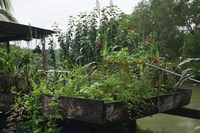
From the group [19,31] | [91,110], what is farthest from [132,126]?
[19,31]

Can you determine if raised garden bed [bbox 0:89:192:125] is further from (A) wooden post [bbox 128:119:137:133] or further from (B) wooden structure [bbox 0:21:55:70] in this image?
(B) wooden structure [bbox 0:21:55:70]

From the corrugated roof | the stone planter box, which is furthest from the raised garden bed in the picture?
the corrugated roof

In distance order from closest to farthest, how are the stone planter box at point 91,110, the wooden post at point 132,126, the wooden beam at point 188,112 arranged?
the stone planter box at point 91,110
the wooden beam at point 188,112
the wooden post at point 132,126

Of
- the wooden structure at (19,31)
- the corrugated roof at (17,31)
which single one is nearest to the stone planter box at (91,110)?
the wooden structure at (19,31)

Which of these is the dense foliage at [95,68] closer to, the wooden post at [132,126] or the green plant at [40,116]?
the green plant at [40,116]

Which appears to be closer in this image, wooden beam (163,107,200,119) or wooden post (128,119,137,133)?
wooden beam (163,107,200,119)

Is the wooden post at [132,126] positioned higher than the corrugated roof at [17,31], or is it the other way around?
the corrugated roof at [17,31]

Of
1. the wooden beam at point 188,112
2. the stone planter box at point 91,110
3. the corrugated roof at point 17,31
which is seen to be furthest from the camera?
the corrugated roof at point 17,31

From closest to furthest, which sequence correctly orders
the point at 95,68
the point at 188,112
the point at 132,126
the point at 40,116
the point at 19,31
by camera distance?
the point at 40,116
the point at 188,112
the point at 132,126
the point at 95,68
the point at 19,31

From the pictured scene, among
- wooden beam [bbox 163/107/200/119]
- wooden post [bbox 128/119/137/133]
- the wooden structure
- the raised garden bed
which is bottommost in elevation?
wooden post [bbox 128/119/137/133]

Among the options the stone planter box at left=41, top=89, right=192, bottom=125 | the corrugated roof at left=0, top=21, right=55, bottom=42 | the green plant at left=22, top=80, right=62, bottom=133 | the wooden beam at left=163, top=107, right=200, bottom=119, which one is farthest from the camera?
the corrugated roof at left=0, top=21, right=55, bottom=42

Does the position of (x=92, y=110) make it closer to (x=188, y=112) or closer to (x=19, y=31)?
(x=188, y=112)

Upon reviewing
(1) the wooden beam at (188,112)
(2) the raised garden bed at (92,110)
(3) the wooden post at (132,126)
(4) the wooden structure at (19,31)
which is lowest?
(3) the wooden post at (132,126)

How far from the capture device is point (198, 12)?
15.2 metres
